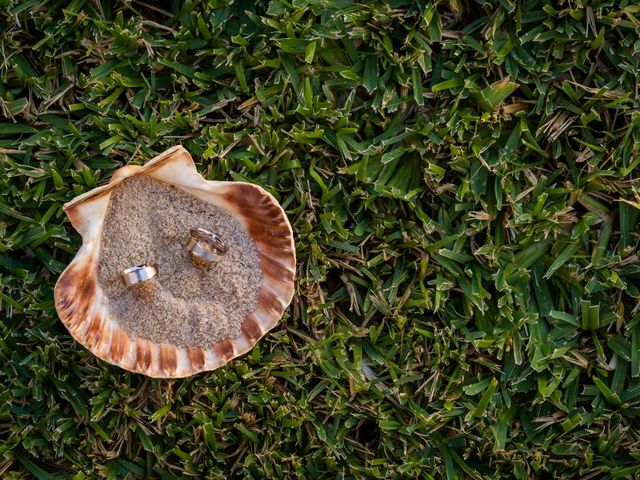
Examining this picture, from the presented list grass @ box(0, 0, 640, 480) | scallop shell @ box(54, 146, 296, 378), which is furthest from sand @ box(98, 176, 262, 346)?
grass @ box(0, 0, 640, 480)

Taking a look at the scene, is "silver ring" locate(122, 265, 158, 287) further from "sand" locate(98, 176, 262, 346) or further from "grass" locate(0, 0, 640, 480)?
"grass" locate(0, 0, 640, 480)

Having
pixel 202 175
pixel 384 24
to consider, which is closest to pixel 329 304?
pixel 202 175

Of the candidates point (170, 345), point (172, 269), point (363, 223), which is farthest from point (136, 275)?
point (363, 223)

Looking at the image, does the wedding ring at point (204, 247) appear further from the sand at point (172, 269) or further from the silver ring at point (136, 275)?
the silver ring at point (136, 275)

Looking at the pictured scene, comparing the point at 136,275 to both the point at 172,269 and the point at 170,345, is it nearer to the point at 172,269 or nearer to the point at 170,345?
the point at 172,269

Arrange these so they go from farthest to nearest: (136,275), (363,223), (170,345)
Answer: (363,223) < (170,345) < (136,275)

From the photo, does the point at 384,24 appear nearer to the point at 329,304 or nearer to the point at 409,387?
the point at 329,304
